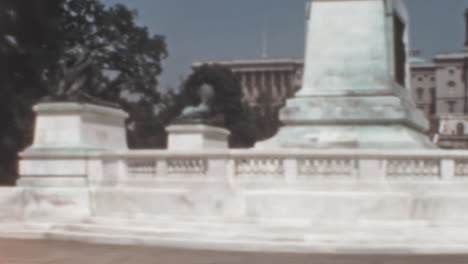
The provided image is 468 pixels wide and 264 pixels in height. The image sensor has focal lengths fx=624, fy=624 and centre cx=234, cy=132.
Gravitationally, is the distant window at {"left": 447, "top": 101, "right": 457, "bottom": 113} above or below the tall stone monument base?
above

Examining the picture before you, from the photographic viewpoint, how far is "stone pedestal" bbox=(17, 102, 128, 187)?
14109 millimetres

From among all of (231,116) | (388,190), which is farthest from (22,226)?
(231,116)

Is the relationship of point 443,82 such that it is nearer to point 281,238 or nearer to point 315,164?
point 315,164

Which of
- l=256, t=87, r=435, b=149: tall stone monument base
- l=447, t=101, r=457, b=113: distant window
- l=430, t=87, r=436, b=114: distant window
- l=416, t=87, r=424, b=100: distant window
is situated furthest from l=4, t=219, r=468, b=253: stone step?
l=416, t=87, r=424, b=100: distant window

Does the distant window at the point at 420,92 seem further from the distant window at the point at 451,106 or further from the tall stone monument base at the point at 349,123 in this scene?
the tall stone monument base at the point at 349,123

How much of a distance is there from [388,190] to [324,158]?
1382 millimetres

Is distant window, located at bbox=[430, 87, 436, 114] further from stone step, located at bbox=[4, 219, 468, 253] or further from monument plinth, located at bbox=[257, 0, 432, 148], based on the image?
stone step, located at bbox=[4, 219, 468, 253]

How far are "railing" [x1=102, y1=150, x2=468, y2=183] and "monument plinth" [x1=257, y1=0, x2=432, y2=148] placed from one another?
3351 mm

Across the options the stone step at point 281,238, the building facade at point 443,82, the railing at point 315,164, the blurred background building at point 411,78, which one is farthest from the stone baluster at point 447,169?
the building facade at point 443,82

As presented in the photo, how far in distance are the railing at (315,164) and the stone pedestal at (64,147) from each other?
1845mm

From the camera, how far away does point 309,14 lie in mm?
18078

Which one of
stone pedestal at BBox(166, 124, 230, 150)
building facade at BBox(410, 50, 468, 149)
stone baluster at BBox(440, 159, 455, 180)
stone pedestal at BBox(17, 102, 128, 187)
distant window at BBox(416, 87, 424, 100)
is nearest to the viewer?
stone baluster at BBox(440, 159, 455, 180)

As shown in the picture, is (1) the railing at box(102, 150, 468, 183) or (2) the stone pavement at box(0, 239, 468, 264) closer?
(2) the stone pavement at box(0, 239, 468, 264)

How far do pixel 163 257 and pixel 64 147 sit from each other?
4.90m
